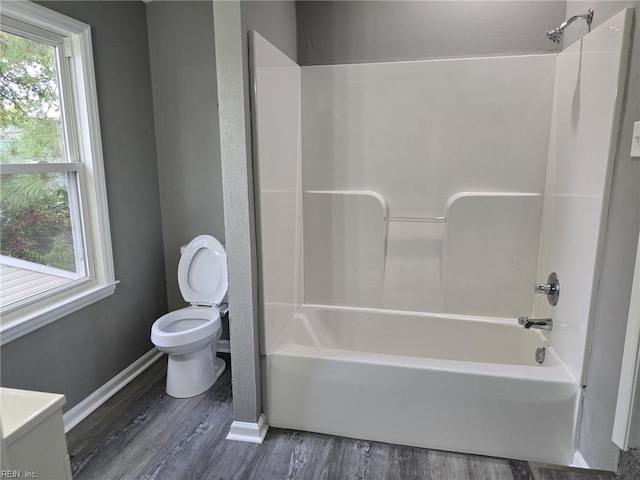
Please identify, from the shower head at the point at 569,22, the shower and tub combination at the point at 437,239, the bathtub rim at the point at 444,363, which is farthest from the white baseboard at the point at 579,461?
the shower head at the point at 569,22

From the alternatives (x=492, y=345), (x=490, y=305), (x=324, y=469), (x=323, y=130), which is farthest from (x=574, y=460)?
(x=323, y=130)

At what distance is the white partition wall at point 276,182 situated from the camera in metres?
1.97

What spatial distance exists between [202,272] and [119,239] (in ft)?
1.79

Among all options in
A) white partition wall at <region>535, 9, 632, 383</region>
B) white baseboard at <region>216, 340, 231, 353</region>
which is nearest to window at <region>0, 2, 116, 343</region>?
white baseboard at <region>216, 340, 231, 353</region>

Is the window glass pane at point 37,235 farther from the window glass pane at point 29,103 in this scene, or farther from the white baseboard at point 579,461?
the white baseboard at point 579,461

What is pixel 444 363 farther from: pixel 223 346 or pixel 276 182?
pixel 223 346

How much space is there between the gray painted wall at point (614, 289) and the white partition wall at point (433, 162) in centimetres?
62

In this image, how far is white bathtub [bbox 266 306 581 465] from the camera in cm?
186

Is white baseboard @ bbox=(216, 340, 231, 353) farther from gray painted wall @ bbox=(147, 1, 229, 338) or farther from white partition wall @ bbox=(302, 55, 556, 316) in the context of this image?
white partition wall @ bbox=(302, 55, 556, 316)

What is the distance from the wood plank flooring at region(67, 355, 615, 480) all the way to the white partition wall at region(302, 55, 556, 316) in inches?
35.5

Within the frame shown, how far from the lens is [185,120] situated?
9.31 ft

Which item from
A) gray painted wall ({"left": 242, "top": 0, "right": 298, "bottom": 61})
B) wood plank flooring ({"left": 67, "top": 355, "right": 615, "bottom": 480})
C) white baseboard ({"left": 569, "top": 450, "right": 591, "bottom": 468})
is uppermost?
gray painted wall ({"left": 242, "top": 0, "right": 298, "bottom": 61})

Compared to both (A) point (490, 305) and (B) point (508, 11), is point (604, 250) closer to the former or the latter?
(A) point (490, 305)

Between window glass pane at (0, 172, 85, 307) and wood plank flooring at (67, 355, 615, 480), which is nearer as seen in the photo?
wood plank flooring at (67, 355, 615, 480)
